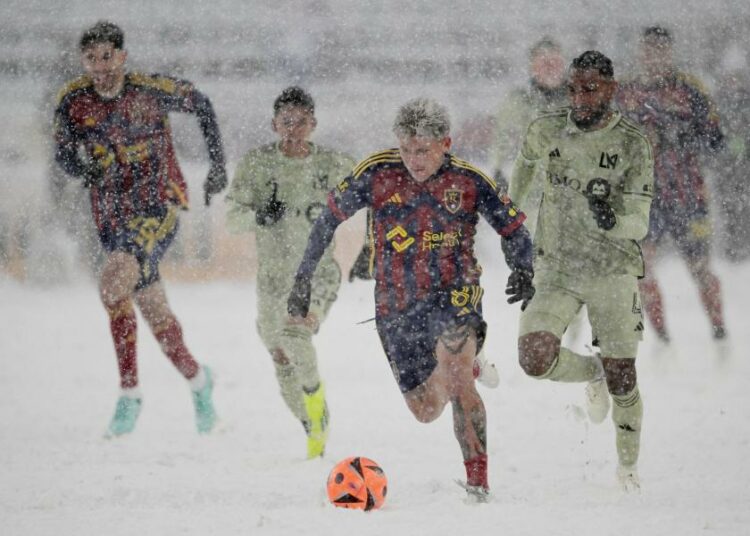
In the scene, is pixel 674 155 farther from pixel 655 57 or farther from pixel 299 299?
pixel 299 299

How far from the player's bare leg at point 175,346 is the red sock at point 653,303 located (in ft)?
10.1

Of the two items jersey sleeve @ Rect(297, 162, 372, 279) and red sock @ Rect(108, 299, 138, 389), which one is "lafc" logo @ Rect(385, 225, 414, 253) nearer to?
jersey sleeve @ Rect(297, 162, 372, 279)

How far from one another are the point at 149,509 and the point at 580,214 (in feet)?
7.45

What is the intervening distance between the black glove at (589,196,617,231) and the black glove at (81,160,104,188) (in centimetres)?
309

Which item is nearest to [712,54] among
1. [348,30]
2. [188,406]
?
[348,30]

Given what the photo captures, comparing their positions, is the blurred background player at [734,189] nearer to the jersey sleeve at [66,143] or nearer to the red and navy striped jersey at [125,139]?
the red and navy striped jersey at [125,139]

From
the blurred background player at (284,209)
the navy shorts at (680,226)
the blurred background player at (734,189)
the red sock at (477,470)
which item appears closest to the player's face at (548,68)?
the navy shorts at (680,226)

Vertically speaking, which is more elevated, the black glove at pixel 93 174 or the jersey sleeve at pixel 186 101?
the jersey sleeve at pixel 186 101

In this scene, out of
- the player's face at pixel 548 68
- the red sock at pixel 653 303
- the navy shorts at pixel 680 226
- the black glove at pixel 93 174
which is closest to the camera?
the black glove at pixel 93 174

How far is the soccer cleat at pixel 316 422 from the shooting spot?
6.31 m

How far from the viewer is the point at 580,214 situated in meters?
5.40

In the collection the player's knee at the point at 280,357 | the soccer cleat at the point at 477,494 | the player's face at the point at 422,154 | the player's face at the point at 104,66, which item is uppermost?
the player's face at the point at 104,66

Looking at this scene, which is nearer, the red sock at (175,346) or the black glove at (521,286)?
the black glove at (521,286)

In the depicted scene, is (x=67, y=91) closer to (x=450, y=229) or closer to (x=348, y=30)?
(x=450, y=229)
